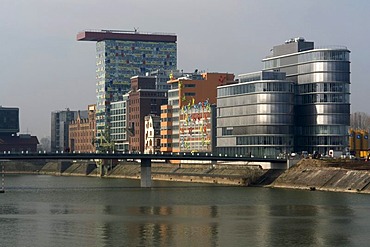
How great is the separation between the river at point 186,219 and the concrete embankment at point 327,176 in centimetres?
607

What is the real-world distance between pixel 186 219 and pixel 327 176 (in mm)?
68251

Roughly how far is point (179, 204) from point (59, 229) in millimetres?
38576

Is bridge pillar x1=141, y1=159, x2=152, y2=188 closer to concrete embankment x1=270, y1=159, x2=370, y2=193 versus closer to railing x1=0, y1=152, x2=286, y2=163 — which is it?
railing x1=0, y1=152, x2=286, y2=163

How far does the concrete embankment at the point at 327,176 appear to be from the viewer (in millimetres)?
163250

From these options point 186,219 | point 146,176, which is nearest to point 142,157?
point 146,176

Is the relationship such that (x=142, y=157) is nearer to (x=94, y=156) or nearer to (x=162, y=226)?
(x=94, y=156)

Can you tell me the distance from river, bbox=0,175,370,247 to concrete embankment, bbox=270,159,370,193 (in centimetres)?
607

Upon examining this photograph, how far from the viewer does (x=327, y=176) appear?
174 m

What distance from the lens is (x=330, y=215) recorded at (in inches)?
4562

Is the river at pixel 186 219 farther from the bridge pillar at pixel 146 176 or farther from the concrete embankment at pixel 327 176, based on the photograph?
the bridge pillar at pixel 146 176

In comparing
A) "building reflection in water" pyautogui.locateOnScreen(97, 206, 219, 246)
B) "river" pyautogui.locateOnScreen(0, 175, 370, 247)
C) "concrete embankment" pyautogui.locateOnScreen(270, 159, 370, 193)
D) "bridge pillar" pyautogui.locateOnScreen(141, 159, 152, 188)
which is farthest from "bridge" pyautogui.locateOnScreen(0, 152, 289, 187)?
"building reflection in water" pyautogui.locateOnScreen(97, 206, 219, 246)

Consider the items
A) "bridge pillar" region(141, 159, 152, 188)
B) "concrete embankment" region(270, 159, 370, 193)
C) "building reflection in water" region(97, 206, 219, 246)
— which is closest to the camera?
"building reflection in water" region(97, 206, 219, 246)

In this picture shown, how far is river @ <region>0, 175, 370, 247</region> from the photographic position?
90.6m

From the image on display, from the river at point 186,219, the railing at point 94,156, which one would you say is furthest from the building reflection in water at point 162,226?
the railing at point 94,156
